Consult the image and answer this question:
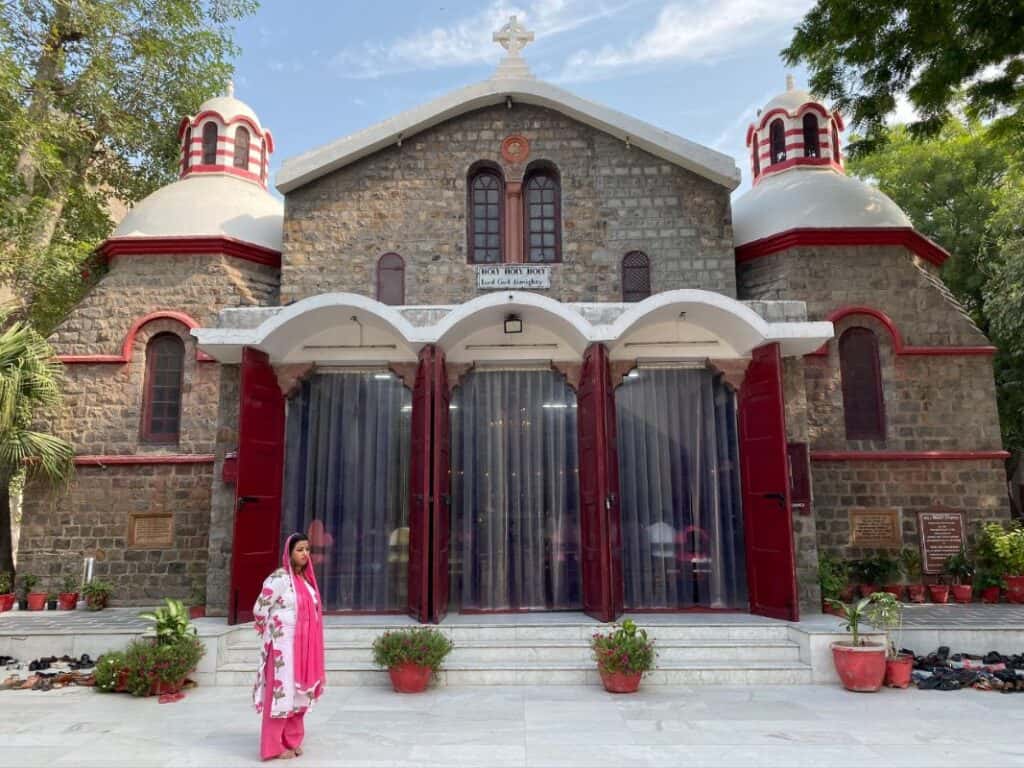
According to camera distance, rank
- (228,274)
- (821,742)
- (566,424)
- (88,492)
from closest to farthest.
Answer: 1. (821,742)
2. (566,424)
3. (88,492)
4. (228,274)

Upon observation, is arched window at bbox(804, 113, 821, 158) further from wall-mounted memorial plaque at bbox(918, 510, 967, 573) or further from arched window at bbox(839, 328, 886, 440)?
wall-mounted memorial plaque at bbox(918, 510, 967, 573)

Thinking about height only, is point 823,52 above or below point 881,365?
above

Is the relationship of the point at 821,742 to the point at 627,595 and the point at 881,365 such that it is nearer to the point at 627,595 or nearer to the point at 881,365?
the point at 627,595

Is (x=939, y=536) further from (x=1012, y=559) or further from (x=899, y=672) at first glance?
(x=899, y=672)

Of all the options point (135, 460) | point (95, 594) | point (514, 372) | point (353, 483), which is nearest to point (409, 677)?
point (353, 483)

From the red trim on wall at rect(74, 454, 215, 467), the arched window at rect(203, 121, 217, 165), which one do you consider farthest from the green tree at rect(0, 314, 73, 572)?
the arched window at rect(203, 121, 217, 165)

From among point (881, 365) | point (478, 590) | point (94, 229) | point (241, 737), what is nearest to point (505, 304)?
point (478, 590)

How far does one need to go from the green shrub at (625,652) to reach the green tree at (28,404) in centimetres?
853

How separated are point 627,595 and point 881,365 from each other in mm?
5837

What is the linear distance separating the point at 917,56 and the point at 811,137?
425 cm

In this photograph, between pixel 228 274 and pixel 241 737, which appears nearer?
pixel 241 737

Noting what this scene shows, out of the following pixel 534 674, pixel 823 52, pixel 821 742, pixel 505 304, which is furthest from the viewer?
pixel 823 52

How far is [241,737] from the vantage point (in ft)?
17.8

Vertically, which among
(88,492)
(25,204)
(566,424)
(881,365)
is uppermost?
(25,204)
